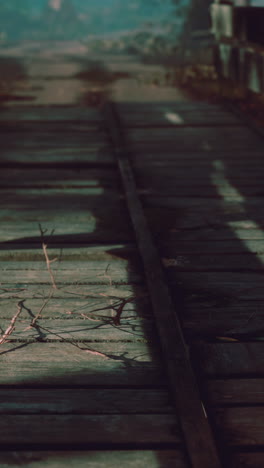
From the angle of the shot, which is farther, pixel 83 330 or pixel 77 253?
pixel 77 253

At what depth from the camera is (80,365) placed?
2078 millimetres

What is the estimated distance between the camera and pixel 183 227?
3611mm

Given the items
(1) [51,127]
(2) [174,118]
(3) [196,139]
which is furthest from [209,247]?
(2) [174,118]

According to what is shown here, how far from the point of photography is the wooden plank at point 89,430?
1.70m

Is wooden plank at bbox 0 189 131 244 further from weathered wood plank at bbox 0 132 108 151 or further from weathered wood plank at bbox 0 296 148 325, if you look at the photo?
weathered wood plank at bbox 0 132 108 151

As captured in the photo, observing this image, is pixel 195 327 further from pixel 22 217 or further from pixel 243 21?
pixel 243 21

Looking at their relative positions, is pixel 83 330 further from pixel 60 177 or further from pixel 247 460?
A: pixel 60 177

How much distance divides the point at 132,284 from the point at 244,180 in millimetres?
2183

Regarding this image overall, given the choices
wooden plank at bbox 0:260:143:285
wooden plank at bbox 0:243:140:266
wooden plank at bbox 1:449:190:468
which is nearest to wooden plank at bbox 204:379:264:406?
wooden plank at bbox 1:449:190:468

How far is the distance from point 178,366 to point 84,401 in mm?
347

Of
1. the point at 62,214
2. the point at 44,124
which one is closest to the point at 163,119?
the point at 44,124

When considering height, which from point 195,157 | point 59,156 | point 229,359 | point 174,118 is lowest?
point 174,118

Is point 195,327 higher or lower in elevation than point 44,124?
higher

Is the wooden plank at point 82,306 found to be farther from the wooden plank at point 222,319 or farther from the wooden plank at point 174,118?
the wooden plank at point 174,118
